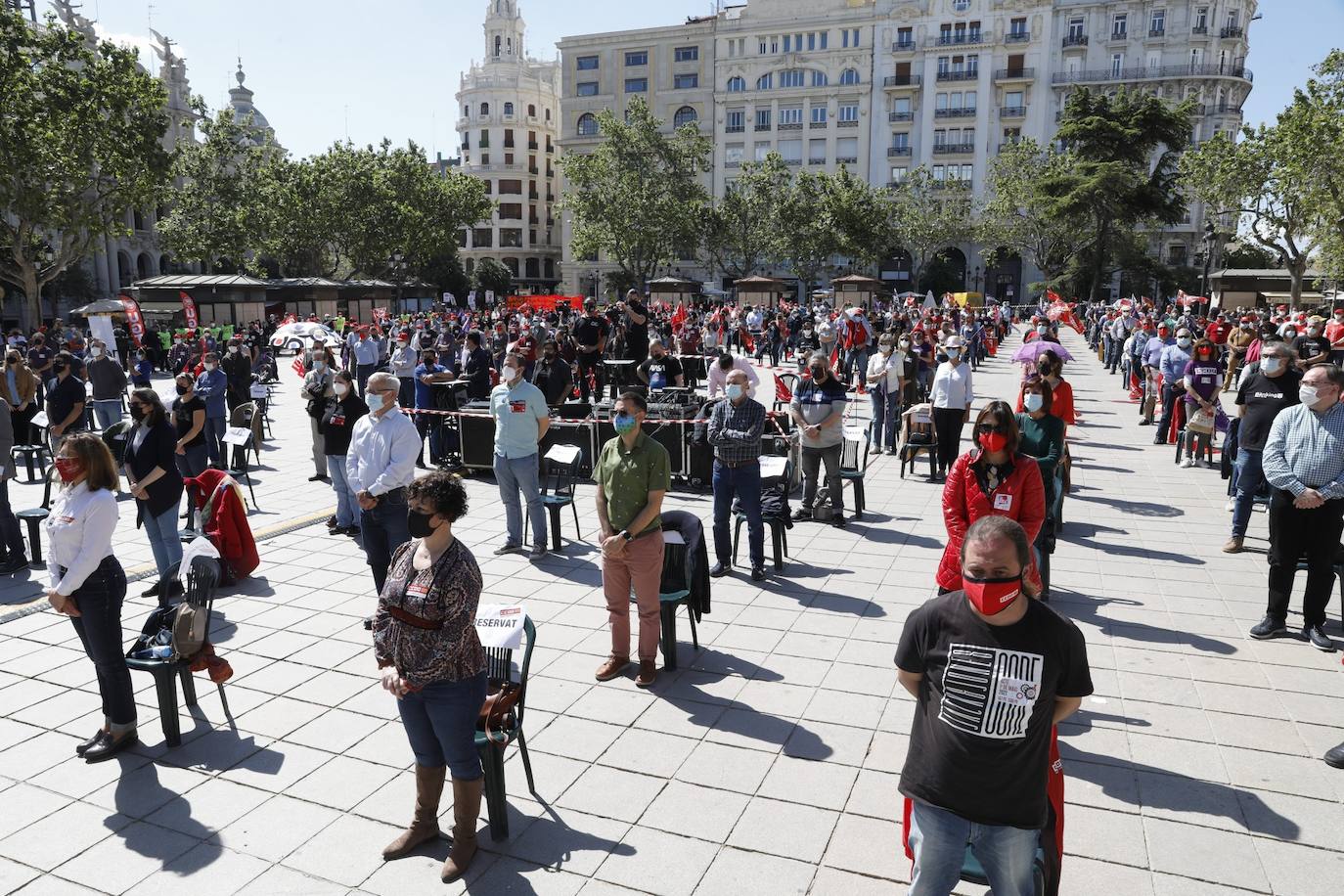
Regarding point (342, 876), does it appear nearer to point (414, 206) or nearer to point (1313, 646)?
point (1313, 646)

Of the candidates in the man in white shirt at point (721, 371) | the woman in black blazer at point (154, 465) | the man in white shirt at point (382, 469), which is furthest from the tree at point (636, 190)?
the man in white shirt at point (382, 469)

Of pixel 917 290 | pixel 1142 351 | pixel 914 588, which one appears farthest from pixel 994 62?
pixel 914 588

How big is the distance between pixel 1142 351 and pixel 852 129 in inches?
2071

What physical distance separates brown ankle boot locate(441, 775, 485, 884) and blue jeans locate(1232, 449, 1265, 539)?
24.5 ft

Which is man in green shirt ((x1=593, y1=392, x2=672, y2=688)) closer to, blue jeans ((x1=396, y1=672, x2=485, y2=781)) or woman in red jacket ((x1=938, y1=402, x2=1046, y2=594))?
woman in red jacket ((x1=938, y1=402, x2=1046, y2=594))

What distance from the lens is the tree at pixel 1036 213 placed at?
149 ft

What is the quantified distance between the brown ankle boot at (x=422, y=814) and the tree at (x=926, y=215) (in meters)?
55.0

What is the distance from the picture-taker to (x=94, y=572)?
15.5ft

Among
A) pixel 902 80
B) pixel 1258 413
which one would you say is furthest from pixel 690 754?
pixel 902 80

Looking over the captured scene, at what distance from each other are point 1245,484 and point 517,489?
6.77 metres

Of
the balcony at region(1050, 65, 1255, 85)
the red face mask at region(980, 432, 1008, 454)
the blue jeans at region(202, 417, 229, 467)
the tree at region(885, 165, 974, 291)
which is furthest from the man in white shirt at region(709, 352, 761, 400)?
the balcony at region(1050, 65, 1255, 85)

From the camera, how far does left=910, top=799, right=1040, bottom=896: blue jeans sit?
9.27ft

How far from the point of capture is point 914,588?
7.46m

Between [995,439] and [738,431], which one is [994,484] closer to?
[995,439]
